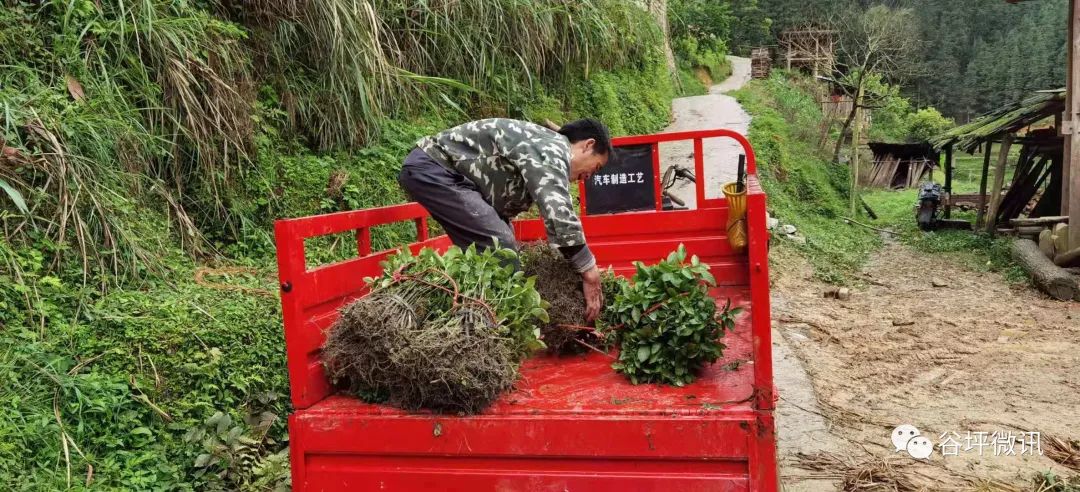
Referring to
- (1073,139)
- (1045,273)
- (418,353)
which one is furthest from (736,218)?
(1073,139)

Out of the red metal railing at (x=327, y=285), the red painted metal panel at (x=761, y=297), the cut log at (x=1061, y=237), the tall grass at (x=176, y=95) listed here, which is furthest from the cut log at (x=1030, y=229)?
the red painted metal panel at (x=761, y=297)

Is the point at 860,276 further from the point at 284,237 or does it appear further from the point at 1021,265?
the point at 284,237

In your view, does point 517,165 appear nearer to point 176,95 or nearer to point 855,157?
point 176,95

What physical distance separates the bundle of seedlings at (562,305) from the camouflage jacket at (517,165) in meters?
0.27

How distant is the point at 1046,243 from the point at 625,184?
9109mm

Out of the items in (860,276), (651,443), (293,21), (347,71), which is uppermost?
(293,21)

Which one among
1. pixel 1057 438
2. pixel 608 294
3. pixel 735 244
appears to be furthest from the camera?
pixel 1057 438

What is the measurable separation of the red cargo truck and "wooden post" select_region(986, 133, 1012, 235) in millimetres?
13639

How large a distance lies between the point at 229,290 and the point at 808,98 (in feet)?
97.4

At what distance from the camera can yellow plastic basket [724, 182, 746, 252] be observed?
3.28 m

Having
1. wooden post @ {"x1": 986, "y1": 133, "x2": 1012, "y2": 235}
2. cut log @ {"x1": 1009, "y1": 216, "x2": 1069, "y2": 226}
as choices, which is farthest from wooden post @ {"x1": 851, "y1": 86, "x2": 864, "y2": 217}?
cut log @ {"x1": 1009, "y1": 216, "x2": 1069, "y2": 226}

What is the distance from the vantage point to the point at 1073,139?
10.2 metres

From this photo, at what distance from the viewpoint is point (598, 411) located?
7.03 ft

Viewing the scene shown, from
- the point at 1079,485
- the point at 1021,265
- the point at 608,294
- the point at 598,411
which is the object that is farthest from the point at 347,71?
the point at 1021,265
